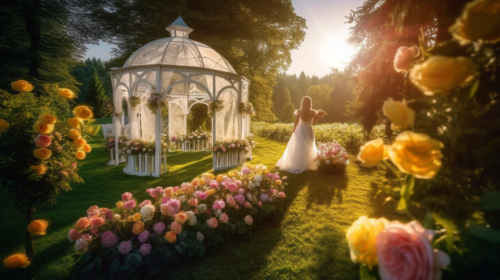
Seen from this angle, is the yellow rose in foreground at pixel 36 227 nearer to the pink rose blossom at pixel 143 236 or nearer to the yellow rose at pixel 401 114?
the pink rose blossom at pixel 143 236

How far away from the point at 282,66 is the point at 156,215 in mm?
17005

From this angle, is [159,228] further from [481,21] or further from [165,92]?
[165,92]

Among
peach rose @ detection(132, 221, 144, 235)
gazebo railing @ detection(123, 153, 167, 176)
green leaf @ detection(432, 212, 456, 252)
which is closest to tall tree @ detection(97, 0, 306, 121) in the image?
gazebo railing @ detection(123, 153, 167, 176)

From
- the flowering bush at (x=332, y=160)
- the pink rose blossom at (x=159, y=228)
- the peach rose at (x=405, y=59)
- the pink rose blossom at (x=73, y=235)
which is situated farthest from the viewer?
the flowering bush at (x=332, y=160)

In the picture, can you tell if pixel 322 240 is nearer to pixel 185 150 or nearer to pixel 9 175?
pixel 9 175

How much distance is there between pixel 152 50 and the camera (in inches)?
369

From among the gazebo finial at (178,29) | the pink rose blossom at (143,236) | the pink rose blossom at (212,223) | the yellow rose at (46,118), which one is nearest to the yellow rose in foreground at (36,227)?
the pink rose blossom at (143,236)

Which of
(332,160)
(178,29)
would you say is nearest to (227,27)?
(178,29)

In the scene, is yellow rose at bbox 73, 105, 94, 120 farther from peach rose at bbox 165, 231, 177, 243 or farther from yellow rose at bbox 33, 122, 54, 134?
peach rose at bbox 165, 231, 177, 243

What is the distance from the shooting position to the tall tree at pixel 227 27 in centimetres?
1441

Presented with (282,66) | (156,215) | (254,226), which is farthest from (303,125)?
(282,66)

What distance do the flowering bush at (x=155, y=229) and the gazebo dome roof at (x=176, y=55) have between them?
6.87 meters

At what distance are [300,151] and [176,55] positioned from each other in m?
6.47

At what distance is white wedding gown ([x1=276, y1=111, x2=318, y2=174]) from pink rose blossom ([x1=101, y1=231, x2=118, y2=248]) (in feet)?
20.8
